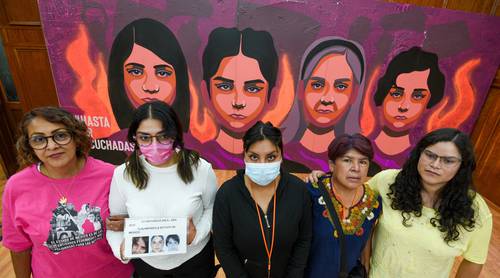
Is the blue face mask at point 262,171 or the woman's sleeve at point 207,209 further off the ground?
the blue face mask at point 262,171

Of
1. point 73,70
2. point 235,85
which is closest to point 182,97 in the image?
point 235,85

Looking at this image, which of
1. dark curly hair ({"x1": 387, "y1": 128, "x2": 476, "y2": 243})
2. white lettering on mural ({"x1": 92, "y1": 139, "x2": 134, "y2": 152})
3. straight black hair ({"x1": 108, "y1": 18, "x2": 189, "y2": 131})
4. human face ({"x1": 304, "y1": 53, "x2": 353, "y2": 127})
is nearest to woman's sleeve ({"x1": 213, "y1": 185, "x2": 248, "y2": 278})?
dark curly hair ({"x1": 387, "y1": 128, "x2": 476, "y2": 243})

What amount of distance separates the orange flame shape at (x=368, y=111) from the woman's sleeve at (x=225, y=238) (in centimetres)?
309

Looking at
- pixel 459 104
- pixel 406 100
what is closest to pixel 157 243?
pixel 406 100

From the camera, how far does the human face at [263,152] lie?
1.37 m

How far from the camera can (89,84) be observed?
3.59 meters

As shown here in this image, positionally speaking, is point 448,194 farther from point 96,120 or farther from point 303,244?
point 96,120

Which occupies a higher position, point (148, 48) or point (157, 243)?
point (148, 48)

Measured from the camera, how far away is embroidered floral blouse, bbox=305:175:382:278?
1439 millimetres

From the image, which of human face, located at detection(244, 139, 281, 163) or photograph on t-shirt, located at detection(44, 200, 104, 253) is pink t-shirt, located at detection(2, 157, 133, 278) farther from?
human face, located at detection(244, 139, 281, 163)

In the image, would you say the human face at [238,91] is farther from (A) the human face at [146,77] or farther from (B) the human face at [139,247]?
(B) the human face at [139,247]

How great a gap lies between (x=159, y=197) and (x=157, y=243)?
239mm

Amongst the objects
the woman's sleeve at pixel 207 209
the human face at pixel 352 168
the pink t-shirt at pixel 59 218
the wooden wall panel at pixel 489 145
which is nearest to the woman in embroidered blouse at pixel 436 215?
the human face at pixel 352 168

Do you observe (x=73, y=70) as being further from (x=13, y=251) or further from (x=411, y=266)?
(x=411, y=266)
